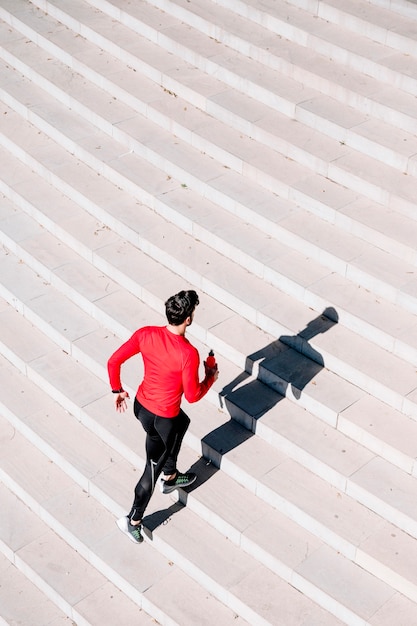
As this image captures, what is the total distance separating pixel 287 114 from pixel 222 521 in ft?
15.5

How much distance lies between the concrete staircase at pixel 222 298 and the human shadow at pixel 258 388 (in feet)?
0.07

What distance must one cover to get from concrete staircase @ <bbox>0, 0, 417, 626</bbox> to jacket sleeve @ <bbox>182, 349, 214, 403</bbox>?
1.11 metres

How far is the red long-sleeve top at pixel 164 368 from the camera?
6.83 m

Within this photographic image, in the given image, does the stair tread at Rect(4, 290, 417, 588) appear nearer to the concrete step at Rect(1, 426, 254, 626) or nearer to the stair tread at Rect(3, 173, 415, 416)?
the concrete step at Rect(1, 426, 254, 626)

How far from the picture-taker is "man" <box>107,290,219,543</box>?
6.80m

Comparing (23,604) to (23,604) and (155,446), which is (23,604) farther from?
(155,446)

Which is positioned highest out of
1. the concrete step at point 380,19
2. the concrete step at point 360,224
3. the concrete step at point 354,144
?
the concrete step at point 380,19

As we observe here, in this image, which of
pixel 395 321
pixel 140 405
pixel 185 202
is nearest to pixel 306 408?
pixel 395 321

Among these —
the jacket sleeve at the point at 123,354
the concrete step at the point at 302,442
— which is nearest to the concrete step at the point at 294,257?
the concrete step at the point at 302,442

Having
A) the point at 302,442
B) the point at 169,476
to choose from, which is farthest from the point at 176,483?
the point at 302,442

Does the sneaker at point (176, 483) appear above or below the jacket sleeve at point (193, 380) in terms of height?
below

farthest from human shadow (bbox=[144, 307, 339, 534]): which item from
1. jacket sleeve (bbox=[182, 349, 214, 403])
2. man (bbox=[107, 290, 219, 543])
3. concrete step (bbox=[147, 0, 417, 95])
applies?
concrete step (bbox=[147, 0, 417, 95])

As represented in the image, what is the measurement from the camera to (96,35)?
11992mm

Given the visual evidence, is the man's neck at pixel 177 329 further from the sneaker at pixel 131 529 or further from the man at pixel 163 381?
the sneaker at pixel 131 529
